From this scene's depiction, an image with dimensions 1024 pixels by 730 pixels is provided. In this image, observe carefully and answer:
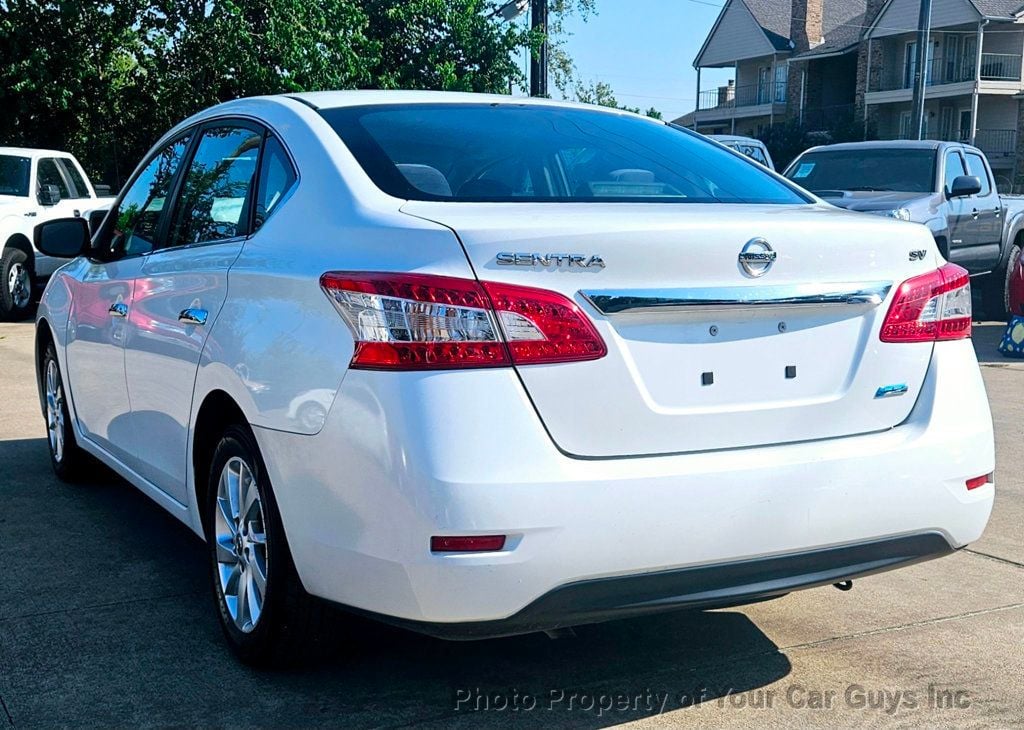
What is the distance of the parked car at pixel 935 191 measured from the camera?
12.2m

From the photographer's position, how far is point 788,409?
10.2ft

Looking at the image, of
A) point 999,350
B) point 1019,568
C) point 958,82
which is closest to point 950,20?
point 958,82

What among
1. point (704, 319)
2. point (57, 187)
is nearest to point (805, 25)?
point (57, 187)

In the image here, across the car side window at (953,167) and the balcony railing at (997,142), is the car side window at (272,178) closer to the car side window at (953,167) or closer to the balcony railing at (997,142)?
the car side window at (953,167)

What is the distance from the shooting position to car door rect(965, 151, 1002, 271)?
13.5m

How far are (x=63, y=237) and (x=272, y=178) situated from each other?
1858mm

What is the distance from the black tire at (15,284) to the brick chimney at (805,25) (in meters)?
44.5

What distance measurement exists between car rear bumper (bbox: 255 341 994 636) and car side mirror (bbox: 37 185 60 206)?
492 inches

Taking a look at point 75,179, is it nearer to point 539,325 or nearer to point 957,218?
point 957,218

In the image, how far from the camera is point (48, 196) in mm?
14688

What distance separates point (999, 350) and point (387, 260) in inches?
374

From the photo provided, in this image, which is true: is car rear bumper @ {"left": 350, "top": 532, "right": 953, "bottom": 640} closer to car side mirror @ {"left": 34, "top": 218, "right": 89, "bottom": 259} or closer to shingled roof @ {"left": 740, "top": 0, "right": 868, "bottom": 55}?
car side mirror @ {"left": 34, "top": 218, "right": 89, "bottom": 259}

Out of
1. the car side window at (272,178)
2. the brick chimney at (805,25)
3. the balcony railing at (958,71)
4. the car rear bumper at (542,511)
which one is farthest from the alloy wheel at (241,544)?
the brick chimney at (805,25)

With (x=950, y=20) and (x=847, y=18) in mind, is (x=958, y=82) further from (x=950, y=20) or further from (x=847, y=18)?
(x=847, y=18)
